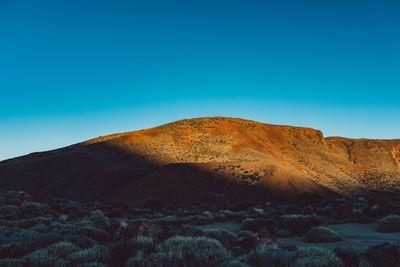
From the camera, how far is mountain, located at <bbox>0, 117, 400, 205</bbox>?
39062 millimetres

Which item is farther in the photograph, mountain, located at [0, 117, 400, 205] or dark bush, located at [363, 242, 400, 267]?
mountain, located at [0, 117, 400, 205]

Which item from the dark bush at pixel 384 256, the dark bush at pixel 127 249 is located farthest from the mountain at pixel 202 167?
the dark bush at pixel 384 256

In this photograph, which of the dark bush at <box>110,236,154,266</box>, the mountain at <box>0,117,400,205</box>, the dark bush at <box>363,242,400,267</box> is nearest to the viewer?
the dark bush at <box>363,242,400,267</box>

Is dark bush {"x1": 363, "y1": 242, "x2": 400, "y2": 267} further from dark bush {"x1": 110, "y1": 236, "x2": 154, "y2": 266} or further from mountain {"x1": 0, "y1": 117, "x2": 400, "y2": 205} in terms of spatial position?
mountain {"x1": 0, "y1": 117, "x2": 400, "y2": 205}

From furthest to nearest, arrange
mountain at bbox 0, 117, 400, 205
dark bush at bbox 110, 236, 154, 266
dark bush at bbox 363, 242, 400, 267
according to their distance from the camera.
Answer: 1. mountain at bbox 0, 117, 400, 205
2. dark bush at bbox 110, 236, 154, 266
3. dark bush at bbox 363, 242, 400, 267

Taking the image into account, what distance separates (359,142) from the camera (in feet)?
308

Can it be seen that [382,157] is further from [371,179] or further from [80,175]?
[80,175]

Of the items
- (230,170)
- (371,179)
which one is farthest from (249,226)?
(371,179)

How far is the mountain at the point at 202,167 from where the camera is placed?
39.1 m

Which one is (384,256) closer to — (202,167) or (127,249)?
(127,249)

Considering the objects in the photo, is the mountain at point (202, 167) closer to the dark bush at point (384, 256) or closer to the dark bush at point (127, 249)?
the dark bush at point (127, 249)

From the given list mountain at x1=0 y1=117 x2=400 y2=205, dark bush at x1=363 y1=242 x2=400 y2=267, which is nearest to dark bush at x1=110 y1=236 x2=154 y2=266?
dark bush at x1=363 y1=242 x2=400 y2=267

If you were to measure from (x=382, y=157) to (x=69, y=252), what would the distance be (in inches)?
4092

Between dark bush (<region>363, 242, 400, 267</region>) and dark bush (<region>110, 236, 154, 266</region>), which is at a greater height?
dark bush (<region>110, 236, 154, 266</region>)
